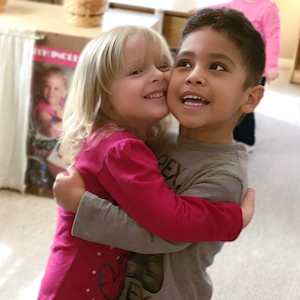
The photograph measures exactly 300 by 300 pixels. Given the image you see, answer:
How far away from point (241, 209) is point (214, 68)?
0.94 feet

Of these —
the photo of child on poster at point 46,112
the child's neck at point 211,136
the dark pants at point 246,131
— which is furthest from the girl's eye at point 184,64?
the dark pants at point 246,131

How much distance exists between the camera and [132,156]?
0.76 m

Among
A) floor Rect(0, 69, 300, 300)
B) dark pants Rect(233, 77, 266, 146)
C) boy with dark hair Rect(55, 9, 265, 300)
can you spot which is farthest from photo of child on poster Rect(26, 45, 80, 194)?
dark pants Rect(233, 77, 266, 146)

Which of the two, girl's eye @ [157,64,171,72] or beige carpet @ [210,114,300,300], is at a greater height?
girl's eye @ [157,64,171,72]

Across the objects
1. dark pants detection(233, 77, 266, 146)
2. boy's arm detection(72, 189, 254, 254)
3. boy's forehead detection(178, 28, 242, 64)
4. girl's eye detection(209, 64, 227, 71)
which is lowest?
dark pants detection(233, 77, 266, 146)

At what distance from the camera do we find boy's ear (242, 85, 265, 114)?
86 centimetres

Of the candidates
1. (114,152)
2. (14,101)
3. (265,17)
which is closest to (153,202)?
(114,152)

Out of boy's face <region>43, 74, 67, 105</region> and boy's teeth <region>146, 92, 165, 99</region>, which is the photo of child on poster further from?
boy's teeth <region>146, 92, 165, 99</region>

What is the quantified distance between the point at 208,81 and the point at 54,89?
104 centimetres

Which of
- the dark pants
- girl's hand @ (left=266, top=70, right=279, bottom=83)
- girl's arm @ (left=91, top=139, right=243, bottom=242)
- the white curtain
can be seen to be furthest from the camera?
the dark pants

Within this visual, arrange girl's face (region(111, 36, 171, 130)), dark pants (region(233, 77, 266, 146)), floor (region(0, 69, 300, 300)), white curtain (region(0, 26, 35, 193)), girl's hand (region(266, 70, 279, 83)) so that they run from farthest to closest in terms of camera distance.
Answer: dark pants (region(233, 77, 266, 146))
white curtain (region(0, 26, 35, 193))
floor (region(0, 69, 300, 300))
girl's hand (region(266, 70, 279, 83))
girl's face (region(111, 36, 171, 130))

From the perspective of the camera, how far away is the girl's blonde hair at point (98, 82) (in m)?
0.84

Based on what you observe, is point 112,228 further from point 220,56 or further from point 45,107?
point 45,107

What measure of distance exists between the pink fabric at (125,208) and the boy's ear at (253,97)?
0.21 metres
